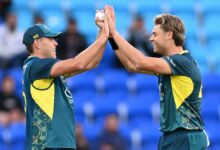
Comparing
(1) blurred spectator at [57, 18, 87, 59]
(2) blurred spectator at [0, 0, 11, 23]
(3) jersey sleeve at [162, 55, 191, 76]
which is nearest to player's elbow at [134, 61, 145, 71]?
(3) jersey sleeve at [162, 55, 191, 76]

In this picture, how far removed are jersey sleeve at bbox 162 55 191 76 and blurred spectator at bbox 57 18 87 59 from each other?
5474 millimetres

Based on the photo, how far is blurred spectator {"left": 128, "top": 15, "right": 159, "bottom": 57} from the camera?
44.9ft

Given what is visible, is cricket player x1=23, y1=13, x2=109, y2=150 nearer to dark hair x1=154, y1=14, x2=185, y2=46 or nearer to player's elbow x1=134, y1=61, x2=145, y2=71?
player's elbow x1=134, y1=61, x2=145, y2=71

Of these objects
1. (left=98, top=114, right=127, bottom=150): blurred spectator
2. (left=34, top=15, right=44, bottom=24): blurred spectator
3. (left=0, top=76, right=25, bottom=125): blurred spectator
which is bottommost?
(left=98, top=114, right=127, bottom=150): blurred spectator

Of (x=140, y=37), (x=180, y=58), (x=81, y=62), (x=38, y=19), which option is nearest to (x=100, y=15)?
(x=81, y=62)

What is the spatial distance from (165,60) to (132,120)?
5.18 m

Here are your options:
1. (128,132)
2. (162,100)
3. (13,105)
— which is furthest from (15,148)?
(162,100)

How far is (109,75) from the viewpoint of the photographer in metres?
13.5

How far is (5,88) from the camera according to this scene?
1273cm

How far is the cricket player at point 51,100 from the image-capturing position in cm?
785

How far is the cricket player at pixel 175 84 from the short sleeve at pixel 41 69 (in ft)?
2.34

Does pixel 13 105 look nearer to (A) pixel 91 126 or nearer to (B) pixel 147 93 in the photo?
(A) pixel 91 126

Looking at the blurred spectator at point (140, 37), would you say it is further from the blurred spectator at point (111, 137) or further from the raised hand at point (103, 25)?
the raised hand at point (103, 25)

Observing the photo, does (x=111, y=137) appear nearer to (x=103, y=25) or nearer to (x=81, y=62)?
(x=103, y=25)
